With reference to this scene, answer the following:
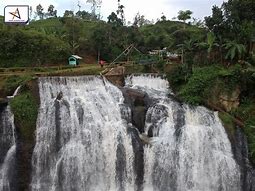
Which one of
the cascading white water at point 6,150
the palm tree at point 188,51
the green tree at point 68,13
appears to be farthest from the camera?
the green tree at point 68,13

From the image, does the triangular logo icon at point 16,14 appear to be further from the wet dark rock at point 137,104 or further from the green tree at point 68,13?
the green tree at point 68,13

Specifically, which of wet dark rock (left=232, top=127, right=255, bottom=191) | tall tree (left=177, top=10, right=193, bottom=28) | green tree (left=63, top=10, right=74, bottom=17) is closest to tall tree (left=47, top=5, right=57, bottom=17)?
green tree (left=63, top=10, right=74, bottom=17)

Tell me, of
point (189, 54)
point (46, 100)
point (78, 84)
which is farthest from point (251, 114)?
point (46, 100)

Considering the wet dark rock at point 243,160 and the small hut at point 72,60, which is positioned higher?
the small hut at point 72,60

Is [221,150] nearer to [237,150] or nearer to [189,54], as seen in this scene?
[237,150]

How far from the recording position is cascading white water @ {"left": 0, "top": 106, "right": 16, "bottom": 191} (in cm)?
2248

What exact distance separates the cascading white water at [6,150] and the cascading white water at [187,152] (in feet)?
23.9

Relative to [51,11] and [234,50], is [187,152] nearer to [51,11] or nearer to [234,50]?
[234,50]

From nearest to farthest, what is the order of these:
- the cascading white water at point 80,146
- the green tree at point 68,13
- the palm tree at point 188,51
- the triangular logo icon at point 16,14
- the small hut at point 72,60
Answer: the cascading white water at point 80,146, the palm tree at point 188,51, the triangular logo icon at point 16,14, the small hut at point 72,60, the green tree at point 68,13

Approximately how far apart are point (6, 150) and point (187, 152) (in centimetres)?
995

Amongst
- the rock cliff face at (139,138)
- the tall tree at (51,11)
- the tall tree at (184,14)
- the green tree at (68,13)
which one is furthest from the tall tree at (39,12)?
the rock cliff face at (139,138)

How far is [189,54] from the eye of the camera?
30312 mm

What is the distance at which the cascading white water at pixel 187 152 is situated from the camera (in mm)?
23484

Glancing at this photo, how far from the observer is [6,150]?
894 inches
